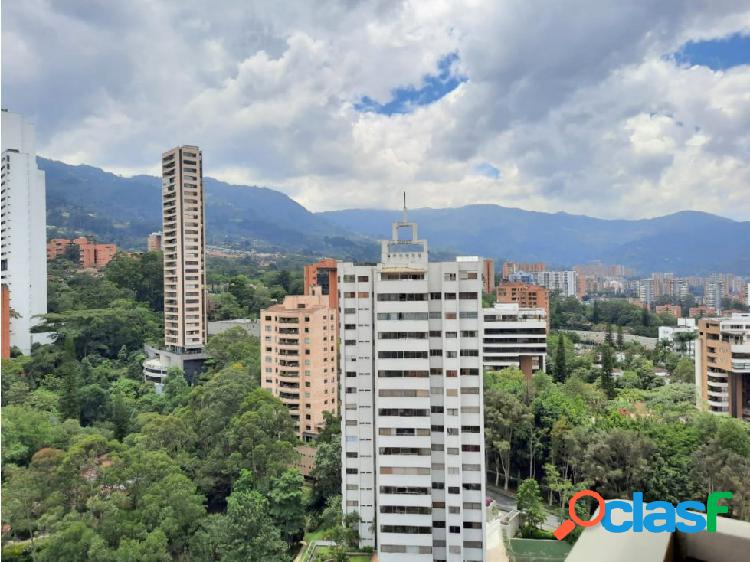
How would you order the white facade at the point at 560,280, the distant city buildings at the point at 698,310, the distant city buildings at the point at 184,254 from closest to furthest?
the distant city buildings at the point at 184,254, the distant city buildings at the point at 698,310, the white facade at the point at 560,280

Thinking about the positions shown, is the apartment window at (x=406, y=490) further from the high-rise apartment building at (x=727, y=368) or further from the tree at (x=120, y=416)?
the high-rise apartment building at (x=727, y=368)

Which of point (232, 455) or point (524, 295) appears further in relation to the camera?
point (524, 295)

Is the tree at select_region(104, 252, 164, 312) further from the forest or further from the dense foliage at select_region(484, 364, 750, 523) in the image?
the dense foliage at select_region(484, 364, 750, 523)

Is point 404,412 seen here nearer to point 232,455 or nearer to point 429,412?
point 429,412

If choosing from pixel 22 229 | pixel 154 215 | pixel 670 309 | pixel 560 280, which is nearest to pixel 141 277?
pixel 22 229

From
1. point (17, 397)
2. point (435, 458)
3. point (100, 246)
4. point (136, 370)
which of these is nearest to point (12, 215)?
point (136, 370)

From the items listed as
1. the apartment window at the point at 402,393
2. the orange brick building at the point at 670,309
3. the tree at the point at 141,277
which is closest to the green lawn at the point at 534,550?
the apartment window at the point at 402,393
